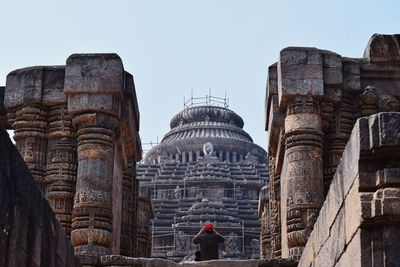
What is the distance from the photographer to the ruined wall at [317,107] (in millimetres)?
12539

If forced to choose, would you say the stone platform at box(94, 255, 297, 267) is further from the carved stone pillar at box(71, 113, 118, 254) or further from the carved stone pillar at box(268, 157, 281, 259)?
the carved stone pillar at box(268, 157, 281, 259)

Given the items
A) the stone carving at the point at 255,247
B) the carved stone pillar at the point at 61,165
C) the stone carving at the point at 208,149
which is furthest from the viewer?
the stone carving at the point at 208,149

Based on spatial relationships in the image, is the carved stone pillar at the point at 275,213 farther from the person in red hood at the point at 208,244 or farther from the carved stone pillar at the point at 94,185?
the carved stone pillar at the point at 94,185

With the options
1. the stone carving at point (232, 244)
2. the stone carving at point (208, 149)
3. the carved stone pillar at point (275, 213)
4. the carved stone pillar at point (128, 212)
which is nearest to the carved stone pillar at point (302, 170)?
the carved stone pillar at point (275, 213)

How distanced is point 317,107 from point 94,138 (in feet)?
11.5

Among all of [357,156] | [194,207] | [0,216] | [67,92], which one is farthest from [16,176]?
[194,207]

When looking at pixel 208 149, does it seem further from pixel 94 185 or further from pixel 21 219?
pixel 21 219

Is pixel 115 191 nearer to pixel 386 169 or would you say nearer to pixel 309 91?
pixel 309 91

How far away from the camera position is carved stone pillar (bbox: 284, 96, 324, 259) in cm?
1238

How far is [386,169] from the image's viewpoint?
4.87 m

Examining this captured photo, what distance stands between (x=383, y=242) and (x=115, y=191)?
9493 mm

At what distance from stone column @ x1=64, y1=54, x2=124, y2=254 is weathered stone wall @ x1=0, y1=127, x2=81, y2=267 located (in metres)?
5.24

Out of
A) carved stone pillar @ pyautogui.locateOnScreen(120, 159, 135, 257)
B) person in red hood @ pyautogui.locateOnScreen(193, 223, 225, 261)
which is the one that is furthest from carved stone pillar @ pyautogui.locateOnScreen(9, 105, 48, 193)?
person in red hood @ pyautogui.locateOnScreen(193, 223, 225, 261)

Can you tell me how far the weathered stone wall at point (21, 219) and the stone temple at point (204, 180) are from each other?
34.5m
